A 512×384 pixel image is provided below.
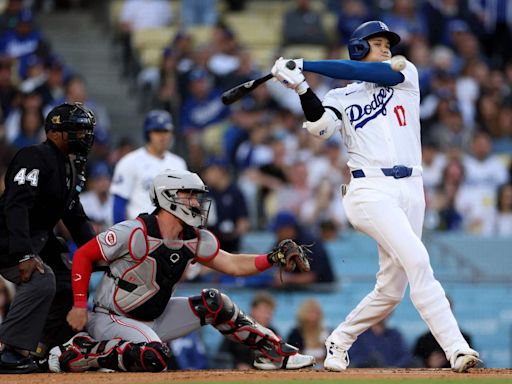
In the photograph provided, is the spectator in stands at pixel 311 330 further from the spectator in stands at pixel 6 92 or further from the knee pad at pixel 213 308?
the spectator in stands at pixel 6 92

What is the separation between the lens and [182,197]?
8062 millimetres

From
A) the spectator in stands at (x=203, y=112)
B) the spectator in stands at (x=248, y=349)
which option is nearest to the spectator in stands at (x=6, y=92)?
the spectator in stands at (x=203, y=112)

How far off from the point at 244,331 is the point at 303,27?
9.25 m

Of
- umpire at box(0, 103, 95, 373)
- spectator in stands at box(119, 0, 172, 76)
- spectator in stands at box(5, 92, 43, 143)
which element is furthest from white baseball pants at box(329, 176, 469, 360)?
spectator in stands at box(119, 0, 172, 76)

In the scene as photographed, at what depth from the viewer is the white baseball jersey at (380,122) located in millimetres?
8047

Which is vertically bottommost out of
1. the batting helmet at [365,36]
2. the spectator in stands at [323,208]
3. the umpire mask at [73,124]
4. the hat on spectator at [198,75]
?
the spectator in stands at [323,208]

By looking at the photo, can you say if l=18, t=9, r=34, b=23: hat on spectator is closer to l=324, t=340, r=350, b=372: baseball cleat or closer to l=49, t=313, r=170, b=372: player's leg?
l=49, t=313, r=170, b=372: player's leg

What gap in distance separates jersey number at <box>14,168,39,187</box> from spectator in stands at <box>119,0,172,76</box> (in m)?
8.44

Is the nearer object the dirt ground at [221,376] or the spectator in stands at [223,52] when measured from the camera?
the dirt ground at [221,376]

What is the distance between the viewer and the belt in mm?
7996

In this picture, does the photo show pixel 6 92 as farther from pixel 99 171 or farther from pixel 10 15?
pixel 99 171

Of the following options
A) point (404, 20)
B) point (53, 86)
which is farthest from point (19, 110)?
point (404, 20)

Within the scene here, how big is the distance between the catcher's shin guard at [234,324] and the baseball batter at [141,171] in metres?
2.35

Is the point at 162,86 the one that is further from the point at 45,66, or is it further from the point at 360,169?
the point at 360,169
